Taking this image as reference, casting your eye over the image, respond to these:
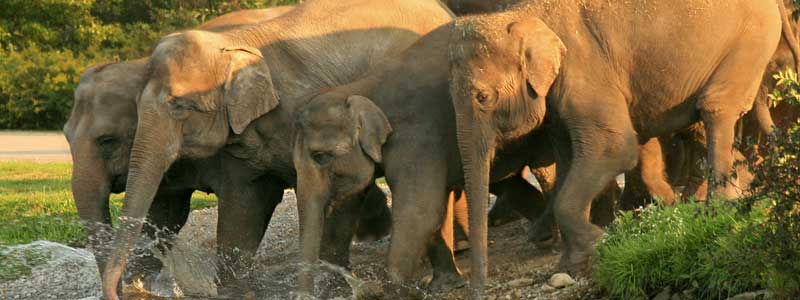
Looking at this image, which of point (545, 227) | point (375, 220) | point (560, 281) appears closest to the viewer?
point (560, 281)

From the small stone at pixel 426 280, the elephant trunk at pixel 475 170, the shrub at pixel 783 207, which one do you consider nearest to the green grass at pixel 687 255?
the shrub at pixel 783 207

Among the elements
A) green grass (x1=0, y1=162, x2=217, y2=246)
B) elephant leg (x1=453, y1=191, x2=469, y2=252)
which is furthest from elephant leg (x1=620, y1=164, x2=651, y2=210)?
green grass (x1=0, y1=162, x2=217, y2=246)

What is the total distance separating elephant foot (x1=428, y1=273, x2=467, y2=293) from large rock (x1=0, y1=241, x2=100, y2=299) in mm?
2403

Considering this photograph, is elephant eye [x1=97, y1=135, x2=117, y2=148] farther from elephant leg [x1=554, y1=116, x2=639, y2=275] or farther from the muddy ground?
elephant leg [x1=554, y1=116, x2=639, y2=275]

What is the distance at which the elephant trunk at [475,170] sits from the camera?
8273 millimetres

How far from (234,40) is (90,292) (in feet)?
6.84

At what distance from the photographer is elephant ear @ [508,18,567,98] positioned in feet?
28.2

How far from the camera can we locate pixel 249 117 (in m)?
9.42

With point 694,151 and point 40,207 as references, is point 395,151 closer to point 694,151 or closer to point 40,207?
point 694,151

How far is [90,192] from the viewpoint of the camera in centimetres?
940

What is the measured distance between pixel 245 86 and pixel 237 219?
3.05 feet

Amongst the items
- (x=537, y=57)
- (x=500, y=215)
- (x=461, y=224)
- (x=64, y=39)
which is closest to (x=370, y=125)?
(x=537, y=57)

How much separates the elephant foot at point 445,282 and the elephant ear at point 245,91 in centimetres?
158

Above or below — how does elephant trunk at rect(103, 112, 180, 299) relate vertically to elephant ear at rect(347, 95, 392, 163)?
below
